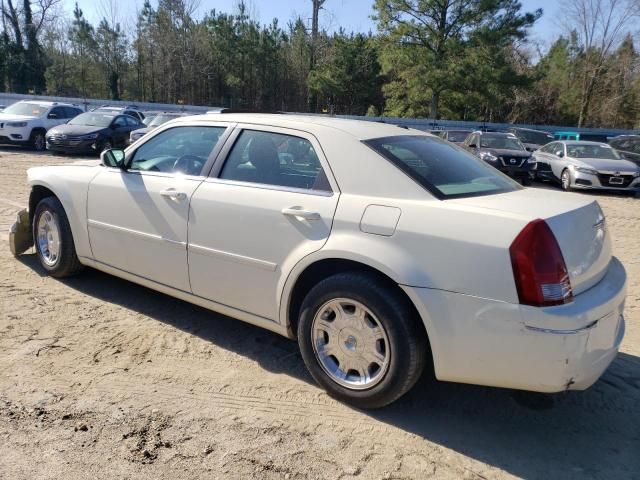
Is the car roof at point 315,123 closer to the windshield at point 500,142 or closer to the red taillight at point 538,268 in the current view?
the red taillight at point 538,268

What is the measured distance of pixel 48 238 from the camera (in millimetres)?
4902

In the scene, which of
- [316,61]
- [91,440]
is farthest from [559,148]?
[316,61]

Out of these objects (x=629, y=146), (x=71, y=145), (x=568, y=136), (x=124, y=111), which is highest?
(x=124, y=111)

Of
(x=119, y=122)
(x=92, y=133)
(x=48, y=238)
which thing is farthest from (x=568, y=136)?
(x=48, y=238)

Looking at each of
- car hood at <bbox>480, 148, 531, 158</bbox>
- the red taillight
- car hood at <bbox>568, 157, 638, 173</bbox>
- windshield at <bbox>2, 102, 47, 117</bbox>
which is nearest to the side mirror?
the red taillight

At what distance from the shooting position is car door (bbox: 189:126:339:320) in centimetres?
311

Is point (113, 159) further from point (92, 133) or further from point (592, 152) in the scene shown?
point (592, 152)

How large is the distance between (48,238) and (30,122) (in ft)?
49.1

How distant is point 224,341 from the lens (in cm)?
390

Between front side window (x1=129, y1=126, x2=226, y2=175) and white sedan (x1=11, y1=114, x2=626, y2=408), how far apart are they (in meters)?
0.01

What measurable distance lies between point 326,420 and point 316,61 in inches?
1881

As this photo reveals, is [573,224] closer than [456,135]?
Yes

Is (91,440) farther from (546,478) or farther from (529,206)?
(529,206)

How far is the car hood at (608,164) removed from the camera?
13.5 metres
